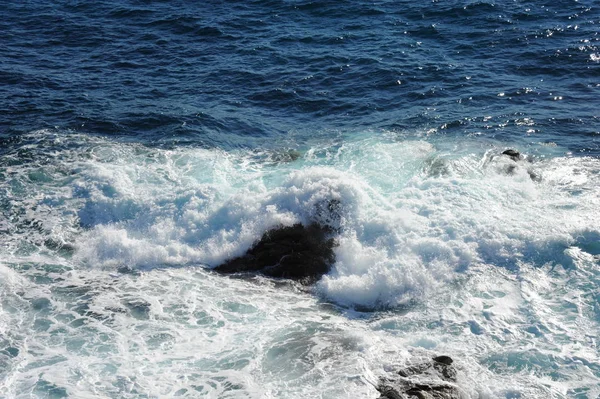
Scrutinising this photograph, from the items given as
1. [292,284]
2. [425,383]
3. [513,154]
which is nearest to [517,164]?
[513,154]

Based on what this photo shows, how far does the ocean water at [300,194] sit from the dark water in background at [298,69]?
4.3 inches

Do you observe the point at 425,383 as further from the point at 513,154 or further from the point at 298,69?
the point at 298,69

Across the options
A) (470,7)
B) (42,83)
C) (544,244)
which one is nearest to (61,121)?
(42,83)

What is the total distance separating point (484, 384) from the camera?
39.8 ft

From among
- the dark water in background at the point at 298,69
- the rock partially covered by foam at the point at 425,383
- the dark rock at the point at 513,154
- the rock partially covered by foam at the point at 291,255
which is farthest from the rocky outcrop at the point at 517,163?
the rock partially covered by foam at the point at 425,383

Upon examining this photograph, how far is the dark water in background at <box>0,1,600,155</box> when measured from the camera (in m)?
22.3

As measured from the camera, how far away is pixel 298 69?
84.2 ft

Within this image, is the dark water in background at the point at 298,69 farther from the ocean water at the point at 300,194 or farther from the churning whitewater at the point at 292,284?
the churning whitewater at the point at 292,284

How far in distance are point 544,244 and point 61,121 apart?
15427mm

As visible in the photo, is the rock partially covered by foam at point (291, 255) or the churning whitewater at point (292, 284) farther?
the rock partially covered by foam at point (291, 255)

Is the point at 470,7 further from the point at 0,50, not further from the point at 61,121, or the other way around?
the point at 0,50

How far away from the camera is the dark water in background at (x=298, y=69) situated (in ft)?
73.1

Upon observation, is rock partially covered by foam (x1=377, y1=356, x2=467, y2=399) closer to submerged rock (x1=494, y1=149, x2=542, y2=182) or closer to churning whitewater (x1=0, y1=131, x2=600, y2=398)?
churning whitewater (x1=0, y1=131, x2=600, y2=398)

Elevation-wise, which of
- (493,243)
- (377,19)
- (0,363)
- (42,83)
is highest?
(377,19)
